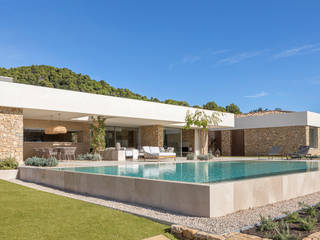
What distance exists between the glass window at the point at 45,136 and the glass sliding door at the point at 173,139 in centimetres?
690

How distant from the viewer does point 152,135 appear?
22047 mm

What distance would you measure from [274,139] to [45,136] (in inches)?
683

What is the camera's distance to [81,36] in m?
26.0

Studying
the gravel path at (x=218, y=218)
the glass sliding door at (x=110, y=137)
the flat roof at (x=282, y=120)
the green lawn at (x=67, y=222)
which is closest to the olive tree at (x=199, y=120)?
the flat roof at (x=282, y=120)

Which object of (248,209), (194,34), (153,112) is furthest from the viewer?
(194,34)

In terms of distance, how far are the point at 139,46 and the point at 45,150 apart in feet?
56.4

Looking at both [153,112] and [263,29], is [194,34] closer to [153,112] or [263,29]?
[263,29]

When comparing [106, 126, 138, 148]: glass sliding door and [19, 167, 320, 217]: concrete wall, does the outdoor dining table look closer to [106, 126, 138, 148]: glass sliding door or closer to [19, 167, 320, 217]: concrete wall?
[106, 126, 138, 148]: glass sliding door

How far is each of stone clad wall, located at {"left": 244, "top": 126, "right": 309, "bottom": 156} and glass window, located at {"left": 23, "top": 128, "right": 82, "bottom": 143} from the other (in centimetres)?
1448

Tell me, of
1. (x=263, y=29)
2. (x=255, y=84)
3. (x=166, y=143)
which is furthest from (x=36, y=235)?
(x=255, y=84)

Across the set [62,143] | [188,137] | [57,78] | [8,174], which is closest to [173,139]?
[188,137]

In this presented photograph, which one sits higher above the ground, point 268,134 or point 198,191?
point 268,134

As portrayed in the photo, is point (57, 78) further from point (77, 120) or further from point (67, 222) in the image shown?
point (67, 222)

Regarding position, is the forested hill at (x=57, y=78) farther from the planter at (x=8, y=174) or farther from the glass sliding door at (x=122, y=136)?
the planter at (x=8, y=174)
